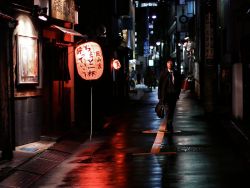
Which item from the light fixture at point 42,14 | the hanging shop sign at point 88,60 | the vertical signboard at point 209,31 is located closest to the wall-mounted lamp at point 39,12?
the light fixture at point 42,14

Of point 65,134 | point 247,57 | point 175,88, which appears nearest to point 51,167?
point 65,134

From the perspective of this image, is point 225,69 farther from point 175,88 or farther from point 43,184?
point 43,184

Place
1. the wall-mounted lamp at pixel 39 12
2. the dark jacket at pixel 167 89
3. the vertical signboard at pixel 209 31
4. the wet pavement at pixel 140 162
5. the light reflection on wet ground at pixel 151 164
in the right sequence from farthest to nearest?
the vertical signboard at pixel 209 31 < the dark jacket at pixel 167 89 < the wall-mounted lamp at pixel 39 12 < the wet pavement at pixel 140 162 < the light reflection on wet ground at pixel 151 164

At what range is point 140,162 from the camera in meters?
13.9

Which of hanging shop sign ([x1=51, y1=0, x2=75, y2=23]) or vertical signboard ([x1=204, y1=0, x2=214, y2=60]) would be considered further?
vertical signboard ([x1=204, y1=0, x2=214, y2=60])

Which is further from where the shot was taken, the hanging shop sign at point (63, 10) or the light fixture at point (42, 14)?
the hanging shop sign at point (63, 10)

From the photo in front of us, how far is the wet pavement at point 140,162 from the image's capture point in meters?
11.4

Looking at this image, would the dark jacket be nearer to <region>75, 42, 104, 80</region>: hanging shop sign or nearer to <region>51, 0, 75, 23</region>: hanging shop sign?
<region>75, 42, 104, 80</region>: hanging shop sign

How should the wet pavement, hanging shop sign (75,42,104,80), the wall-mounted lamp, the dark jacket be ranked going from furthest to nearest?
the dark jacket, hanging shop sign (75,42,104,80), the wall-mounted lamp, the wet pavement

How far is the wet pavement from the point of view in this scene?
1140cm

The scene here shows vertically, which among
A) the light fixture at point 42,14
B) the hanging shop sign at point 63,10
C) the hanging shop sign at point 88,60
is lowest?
the hanging shop sign at point 88,60

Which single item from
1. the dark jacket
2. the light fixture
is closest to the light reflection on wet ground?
the dark jacket

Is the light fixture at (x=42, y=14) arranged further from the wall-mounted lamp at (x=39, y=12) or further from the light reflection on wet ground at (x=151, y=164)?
the light reflection on wet ground at (x=151, y=164)

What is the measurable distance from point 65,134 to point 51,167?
6206 millimetres
